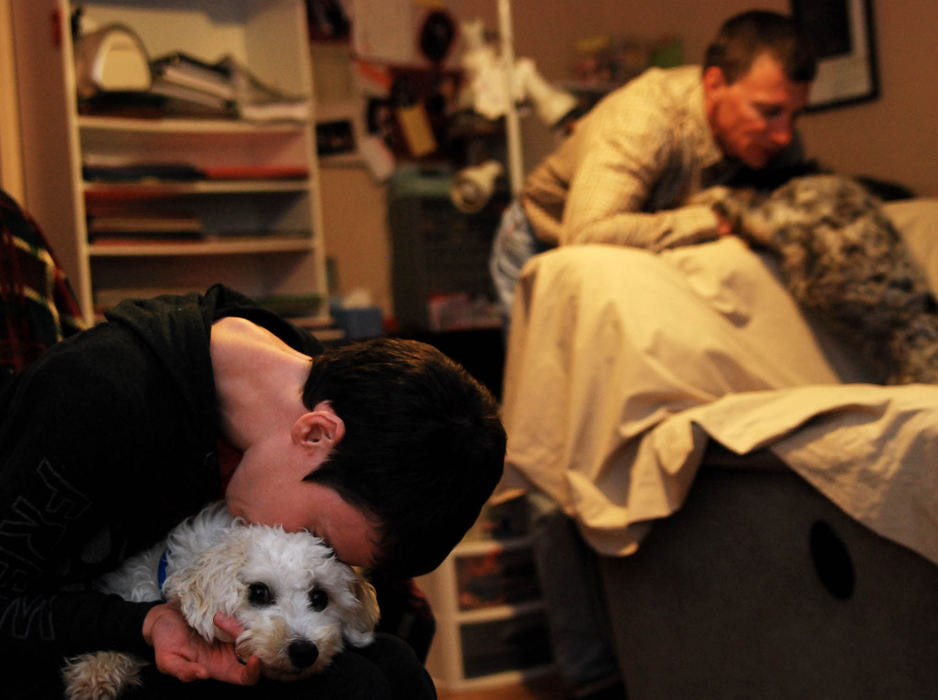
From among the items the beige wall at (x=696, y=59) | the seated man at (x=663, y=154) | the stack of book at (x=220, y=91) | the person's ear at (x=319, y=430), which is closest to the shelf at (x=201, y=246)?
the stack of book at (x=220, y=91)

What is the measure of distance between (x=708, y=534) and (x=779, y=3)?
2264 millimetres

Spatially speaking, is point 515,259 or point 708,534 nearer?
point 708,534

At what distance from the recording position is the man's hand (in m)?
0.85

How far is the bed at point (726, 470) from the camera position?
137 cm

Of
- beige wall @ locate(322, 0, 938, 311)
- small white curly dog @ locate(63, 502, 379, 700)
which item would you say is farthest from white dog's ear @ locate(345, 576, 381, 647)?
beige wall @ locate(322, 0, 938, 311)

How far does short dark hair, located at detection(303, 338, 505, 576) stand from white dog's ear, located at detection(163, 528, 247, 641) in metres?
0.10

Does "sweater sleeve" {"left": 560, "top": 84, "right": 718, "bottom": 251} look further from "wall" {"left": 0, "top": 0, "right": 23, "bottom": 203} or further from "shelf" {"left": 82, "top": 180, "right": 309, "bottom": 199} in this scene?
"wall" {"left": 0, "top": 0, "right": 23, "bottom": 203}

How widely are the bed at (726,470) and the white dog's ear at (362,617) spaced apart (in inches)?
28.3

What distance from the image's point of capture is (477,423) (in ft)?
2.95

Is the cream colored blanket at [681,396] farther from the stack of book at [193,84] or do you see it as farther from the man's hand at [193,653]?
the stack of book at [193,84]

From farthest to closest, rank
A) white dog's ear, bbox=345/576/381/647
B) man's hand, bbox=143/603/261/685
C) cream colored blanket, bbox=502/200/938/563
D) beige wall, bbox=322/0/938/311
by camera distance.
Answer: beige wall, bbox=322/0/938/311 < cream colored blanket, bbox=502/200/938/563 < white dog's ear, bbox=345/576/381/647 < man's hand, bbox=143/603/261/685

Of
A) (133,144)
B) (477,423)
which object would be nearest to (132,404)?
(477,423)

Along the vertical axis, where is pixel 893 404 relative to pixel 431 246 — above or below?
below

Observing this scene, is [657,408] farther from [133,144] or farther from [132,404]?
[133,144]
